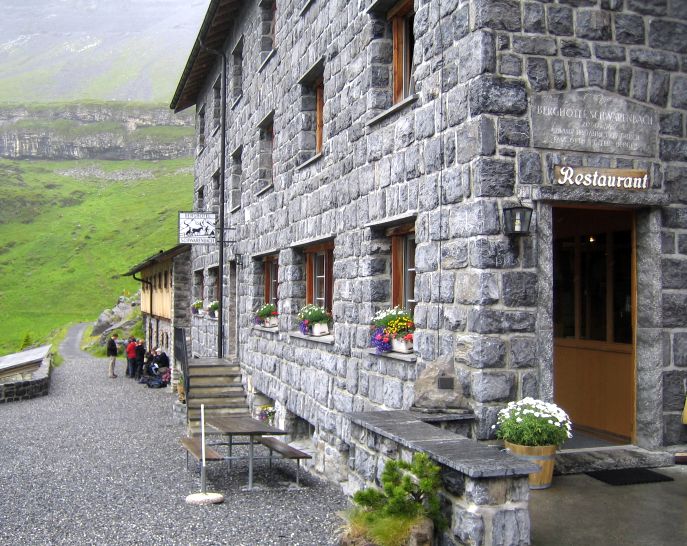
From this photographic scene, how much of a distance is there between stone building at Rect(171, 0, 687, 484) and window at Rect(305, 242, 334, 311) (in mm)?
122

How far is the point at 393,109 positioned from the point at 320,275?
4.24 m

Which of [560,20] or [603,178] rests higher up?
[560,20]

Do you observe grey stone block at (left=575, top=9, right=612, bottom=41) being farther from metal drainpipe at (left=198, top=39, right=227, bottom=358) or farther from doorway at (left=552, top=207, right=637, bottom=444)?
metal drainpipe at (left=198, top=39, right=227, bottom=358)

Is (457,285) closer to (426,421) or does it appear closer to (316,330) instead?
(426,421)

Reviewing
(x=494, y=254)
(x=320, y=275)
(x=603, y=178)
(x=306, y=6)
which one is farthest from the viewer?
(x=320, y=275)

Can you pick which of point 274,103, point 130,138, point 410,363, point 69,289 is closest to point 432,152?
point 410,363

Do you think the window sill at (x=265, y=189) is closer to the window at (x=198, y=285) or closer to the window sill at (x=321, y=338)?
the window sill at (x=321, y=338)

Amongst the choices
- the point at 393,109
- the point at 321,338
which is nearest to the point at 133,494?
the point at 321,338

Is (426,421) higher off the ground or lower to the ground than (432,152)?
lower

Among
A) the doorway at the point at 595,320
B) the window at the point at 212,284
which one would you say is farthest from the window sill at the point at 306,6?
the window at the point at 212,284

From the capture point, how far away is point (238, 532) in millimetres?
7207

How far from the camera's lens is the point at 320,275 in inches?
467

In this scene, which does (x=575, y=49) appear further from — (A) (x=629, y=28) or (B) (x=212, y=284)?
(B) (x=212, y=284)

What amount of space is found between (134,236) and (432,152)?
6588cm
